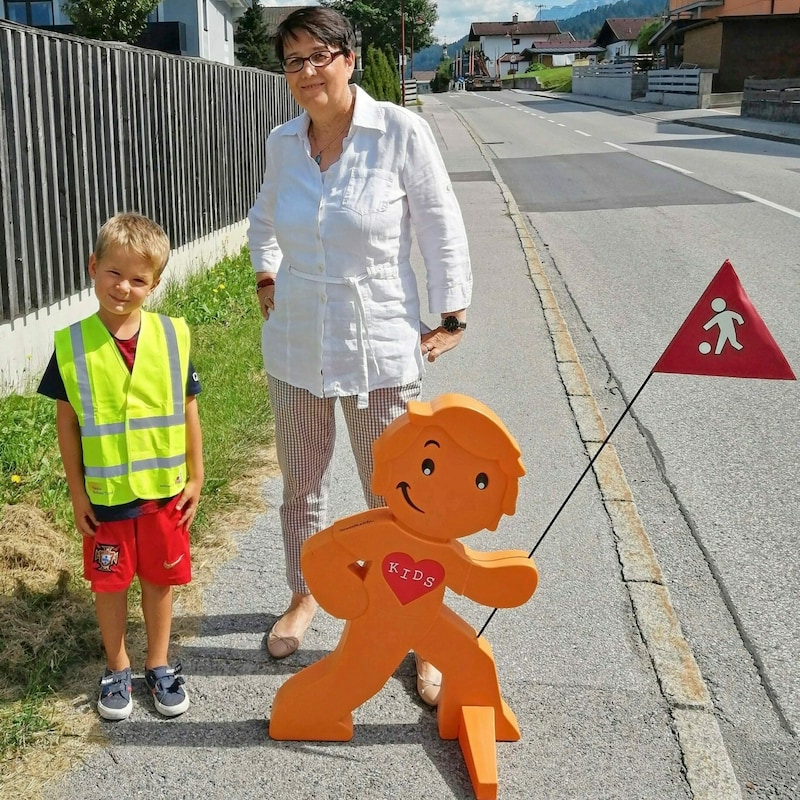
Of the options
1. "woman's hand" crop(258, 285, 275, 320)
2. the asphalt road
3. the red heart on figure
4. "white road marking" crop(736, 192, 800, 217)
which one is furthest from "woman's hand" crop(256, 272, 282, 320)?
"white road marking" crop(736, 192, 800, 217)

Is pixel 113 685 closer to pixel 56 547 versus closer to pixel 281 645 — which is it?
pixel 281 645

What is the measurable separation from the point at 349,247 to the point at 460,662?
4.22ft

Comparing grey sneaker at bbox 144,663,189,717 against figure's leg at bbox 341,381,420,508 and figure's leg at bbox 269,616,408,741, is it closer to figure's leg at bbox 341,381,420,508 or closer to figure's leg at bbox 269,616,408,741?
figure's leg at bbox 269,616,408,741

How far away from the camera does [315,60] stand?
287cm

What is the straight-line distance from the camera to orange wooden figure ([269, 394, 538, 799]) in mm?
2621

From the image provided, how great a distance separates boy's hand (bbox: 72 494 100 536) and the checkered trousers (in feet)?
2.29

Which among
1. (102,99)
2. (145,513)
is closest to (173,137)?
(102,99)

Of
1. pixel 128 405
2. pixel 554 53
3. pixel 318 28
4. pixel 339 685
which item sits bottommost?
pixel 339 685

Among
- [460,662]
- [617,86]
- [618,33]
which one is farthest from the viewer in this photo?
[618,33]

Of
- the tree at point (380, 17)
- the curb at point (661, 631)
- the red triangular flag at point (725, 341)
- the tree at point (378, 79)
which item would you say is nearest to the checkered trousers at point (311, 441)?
the red triangular flag at point (725, 341)

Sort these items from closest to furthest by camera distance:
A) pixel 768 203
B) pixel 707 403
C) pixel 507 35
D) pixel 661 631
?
pixel 661 631 < pixel 707 403 < pixel 768 203 < pixel 507 35

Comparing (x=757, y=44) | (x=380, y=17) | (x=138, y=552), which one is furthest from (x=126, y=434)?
(x=380, y=17)

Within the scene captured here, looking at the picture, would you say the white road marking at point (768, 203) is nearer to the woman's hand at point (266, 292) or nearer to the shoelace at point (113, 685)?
the woman's hand at point (266, 292)

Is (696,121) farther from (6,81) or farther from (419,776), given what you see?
(419,776)
